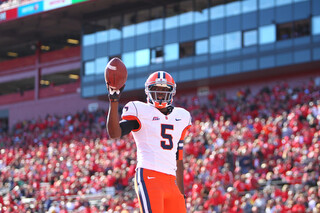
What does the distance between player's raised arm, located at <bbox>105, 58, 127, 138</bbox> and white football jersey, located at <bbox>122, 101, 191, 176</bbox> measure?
0.30 meters

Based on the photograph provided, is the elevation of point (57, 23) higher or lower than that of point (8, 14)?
lower

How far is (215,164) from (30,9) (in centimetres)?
2044

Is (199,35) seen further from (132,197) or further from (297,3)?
(132,197)

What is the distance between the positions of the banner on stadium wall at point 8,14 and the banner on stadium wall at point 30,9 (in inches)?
16.3

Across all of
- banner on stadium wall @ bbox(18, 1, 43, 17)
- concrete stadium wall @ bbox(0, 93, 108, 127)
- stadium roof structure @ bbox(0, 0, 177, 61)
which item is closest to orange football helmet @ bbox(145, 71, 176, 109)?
stadium roof structure @ bbox(0, 0, 177, 61)

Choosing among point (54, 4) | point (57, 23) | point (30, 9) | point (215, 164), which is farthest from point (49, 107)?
point (215, 164)

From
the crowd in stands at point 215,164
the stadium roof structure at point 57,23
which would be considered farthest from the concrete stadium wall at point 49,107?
the crowd in stands at point 215,164

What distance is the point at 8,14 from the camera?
34.5 m

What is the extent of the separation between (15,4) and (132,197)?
70.5 feet

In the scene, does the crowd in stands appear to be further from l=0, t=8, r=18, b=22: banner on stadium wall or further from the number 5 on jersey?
l=0, t=8, r=18, b=22: banner on stadium wall

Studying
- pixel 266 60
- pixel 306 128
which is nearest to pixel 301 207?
pixel 306 128

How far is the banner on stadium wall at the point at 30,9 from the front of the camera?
32.7 m

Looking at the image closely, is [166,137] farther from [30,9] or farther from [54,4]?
[30,9]

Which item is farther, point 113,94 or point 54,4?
point 54,4
